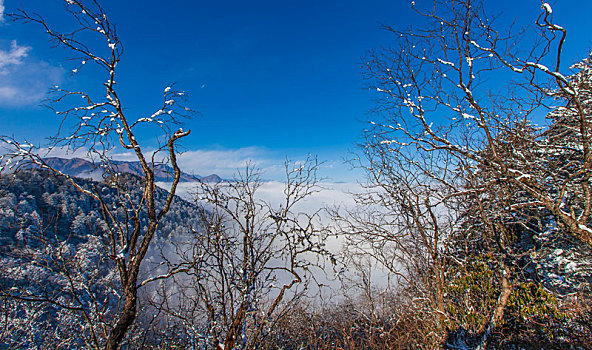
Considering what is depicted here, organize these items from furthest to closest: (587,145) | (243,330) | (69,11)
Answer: (587,145)
(243,330)
(69,11)

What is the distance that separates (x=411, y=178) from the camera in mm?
7137

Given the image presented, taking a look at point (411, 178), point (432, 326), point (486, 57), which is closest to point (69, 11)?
point (486, 57)

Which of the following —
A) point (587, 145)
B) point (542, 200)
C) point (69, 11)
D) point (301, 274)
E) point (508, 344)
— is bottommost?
point (508, 344)

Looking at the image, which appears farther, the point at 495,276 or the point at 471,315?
the point at 495,276

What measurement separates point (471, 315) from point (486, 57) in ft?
21.7

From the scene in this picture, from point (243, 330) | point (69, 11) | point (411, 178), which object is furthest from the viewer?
point (411, 178)

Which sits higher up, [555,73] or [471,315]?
[555,73]

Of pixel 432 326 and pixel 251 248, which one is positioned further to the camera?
pixel 432 326

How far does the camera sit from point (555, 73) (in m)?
3.59

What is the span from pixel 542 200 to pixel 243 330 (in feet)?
15.3

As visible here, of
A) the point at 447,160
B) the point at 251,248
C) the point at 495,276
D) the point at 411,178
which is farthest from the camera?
the point at 495,276

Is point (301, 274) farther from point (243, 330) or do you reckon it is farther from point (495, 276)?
point (495, 276)

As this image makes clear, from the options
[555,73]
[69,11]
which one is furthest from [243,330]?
[555,73]

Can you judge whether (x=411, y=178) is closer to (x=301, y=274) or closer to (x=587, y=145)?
(x=587, y=145)
